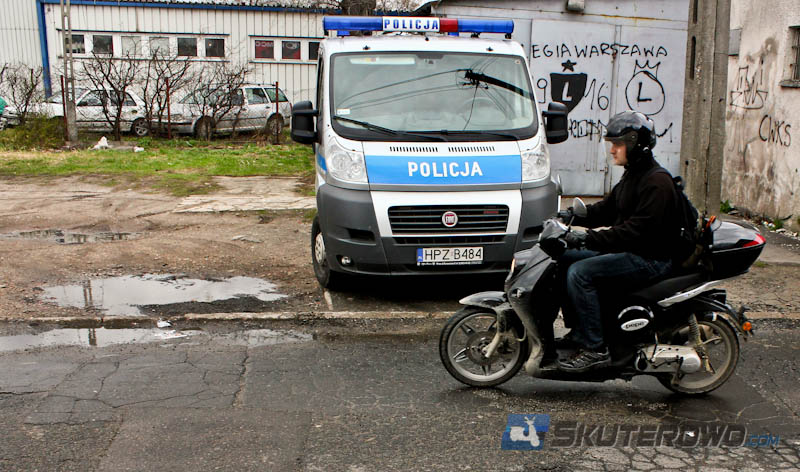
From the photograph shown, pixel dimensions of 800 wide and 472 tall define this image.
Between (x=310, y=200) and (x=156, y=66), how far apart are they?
36.7 feet

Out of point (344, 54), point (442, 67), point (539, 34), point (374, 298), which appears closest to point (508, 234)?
point (374, 298)

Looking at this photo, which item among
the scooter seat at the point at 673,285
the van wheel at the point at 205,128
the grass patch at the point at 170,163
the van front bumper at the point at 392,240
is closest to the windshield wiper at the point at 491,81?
the van front bumper at the point at 392,240

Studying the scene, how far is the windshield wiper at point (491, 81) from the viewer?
7.54 metres

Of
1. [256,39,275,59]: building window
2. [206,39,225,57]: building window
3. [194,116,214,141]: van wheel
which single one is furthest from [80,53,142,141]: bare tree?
[256,39,275,59]: building window

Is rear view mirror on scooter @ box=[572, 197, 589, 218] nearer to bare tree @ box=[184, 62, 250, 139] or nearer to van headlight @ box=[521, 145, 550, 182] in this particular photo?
van headlight @ box=[521, 145, 550, 182]

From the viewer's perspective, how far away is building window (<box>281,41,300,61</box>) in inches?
1142

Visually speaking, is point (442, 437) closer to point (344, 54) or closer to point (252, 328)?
point (252, 328)

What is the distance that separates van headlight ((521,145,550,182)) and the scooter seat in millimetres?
2371

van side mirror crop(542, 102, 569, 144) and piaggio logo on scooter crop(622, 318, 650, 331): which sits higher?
van side mirror crop(542, 102, 569, 144)

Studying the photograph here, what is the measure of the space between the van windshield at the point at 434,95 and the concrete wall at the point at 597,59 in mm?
4202

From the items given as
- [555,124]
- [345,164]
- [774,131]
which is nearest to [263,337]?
[345,164]

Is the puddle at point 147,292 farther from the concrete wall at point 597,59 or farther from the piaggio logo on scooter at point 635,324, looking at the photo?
the concrete wall at point 597,59

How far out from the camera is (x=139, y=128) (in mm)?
21969

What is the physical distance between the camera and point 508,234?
669 centimetres
